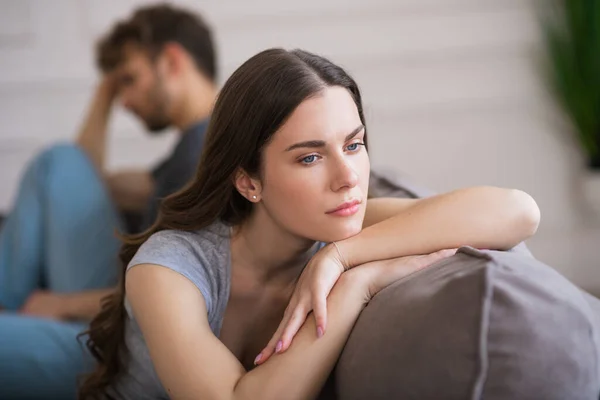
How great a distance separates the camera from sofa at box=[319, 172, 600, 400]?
79cm

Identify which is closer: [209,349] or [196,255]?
[209,349]

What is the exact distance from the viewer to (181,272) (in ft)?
3.71

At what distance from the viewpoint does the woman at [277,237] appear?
1.03 metres

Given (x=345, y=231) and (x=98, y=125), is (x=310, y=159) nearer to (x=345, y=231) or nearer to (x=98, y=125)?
(x=345, y=231)

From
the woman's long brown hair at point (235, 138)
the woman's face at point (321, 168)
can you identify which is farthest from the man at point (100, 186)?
the woman's face at point (321, 168)

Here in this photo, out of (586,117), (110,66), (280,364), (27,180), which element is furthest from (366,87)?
(280,364)

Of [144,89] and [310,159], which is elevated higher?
[310,159]

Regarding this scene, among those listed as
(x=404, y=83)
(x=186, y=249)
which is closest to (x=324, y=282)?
(x=186, y=249)

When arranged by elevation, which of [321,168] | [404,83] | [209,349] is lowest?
[404,83]

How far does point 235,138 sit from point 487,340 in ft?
1.72

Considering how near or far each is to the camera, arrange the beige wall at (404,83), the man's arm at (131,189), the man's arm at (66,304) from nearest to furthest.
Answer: the man's arm at (66,304) → the man's arm at (131,189) → the beige wall at (404,83)

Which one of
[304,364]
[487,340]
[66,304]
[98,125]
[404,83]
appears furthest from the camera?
[404,83]

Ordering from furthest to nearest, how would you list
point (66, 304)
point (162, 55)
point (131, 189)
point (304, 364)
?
point (131, 189), point (162, 55), point (66, 304), point (304, 364)

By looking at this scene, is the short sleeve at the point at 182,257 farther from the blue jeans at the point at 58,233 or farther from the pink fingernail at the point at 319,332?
the blue jeans at the point at 58,233
